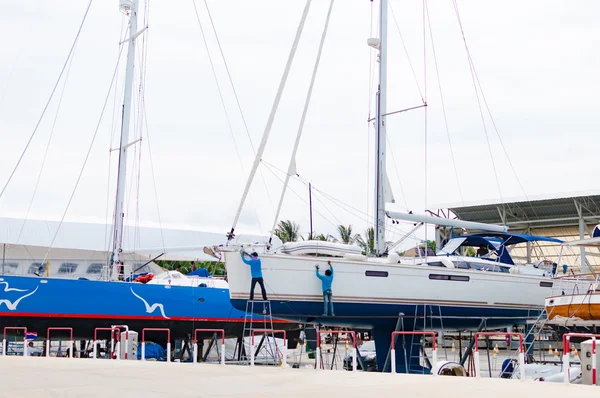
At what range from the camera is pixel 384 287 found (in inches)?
693

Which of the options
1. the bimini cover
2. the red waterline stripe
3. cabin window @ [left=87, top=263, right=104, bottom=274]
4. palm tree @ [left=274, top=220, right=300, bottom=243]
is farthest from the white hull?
palm tree @ [left=274, top=220, right=300, bottom=243]

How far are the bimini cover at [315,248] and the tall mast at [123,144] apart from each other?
6.94 meters

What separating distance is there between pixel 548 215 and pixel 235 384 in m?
28.9

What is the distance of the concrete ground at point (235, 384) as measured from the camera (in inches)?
372

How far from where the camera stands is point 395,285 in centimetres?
1772

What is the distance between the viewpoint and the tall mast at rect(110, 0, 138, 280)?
Answer: 2237 centimetres

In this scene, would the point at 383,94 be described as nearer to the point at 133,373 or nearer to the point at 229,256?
the point at 229,256

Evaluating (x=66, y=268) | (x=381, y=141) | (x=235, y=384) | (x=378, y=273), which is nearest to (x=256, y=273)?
(x=378, y=273)

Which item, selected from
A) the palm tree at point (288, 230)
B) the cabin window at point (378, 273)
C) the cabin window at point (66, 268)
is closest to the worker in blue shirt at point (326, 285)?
the cabin window at point (378, 273)

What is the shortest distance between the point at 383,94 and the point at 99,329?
10.1 meters

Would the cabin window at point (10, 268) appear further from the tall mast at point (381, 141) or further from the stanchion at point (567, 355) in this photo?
the stanchion at point (567, 355)

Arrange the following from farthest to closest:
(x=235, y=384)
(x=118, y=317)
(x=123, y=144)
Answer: (x=123, y=144), (x=118, y=317), (x=235, y=384)

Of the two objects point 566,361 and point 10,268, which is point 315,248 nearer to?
point 566,361

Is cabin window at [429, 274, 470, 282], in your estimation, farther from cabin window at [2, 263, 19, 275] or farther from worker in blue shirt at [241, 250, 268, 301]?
cabin window at [2, 263, 19, 275]
